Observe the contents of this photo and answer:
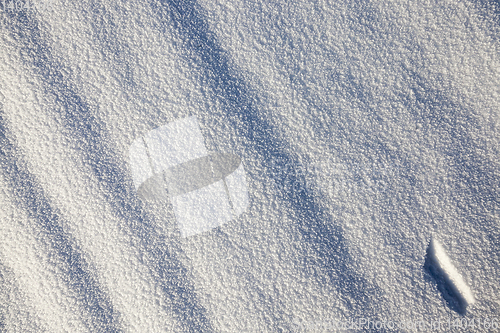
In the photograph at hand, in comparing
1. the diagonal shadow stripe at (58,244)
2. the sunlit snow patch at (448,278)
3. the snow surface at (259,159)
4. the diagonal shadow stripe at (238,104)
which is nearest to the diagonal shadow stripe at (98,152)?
the snow surface at (259,159)

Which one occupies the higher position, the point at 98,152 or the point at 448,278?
the point at 98,152

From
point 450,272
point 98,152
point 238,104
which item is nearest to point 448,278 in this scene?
point 450,272

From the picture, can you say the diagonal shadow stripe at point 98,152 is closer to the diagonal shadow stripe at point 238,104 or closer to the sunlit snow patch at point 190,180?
the sunlit snow patch at point 190,180

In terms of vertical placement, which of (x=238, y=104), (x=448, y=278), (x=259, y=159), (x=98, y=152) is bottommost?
(x=448, y=278)

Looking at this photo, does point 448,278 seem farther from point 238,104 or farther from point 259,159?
point 238,104

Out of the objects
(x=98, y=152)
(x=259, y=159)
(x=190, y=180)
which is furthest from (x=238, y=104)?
(x=98, y=152)

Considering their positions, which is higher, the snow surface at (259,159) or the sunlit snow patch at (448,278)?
the snow surface at (259,159)

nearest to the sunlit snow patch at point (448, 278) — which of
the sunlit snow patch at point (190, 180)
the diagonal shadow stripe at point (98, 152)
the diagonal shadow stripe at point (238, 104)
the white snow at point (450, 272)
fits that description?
the white snow at point (450, 272)
